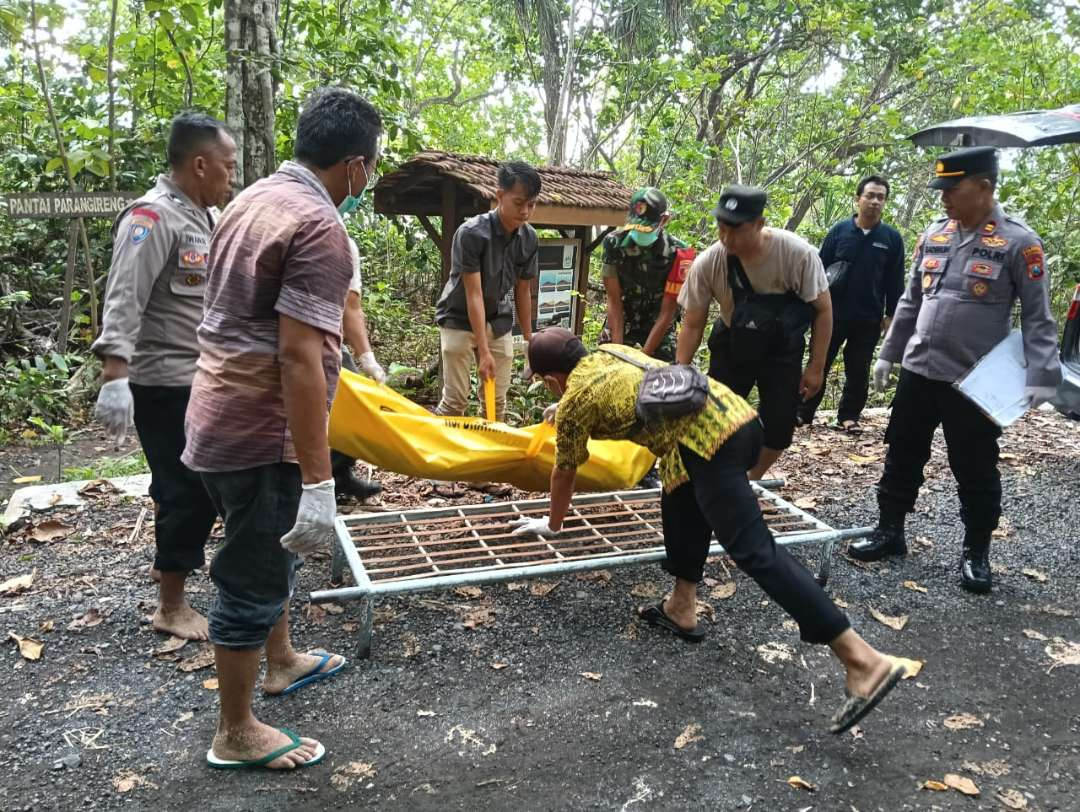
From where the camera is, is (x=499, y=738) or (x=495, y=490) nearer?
(x=499, y=738)

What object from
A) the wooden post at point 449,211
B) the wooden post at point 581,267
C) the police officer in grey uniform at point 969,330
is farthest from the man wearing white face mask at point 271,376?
the wooden post at point 581,267

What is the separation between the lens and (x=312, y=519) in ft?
6.96

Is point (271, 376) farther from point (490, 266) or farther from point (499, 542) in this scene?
point (490, 266)

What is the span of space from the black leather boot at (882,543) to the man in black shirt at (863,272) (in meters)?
1.99

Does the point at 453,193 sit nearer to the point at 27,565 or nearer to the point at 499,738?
the point at 27,565

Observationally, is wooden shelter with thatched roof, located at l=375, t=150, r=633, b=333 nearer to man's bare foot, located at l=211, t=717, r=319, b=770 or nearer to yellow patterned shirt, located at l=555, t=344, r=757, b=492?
yellow patterned shirt, located at l=555, t=344, r=757, b=492

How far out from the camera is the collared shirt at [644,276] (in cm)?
520

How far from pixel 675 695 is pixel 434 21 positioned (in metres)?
15.6

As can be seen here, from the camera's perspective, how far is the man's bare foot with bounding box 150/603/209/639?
126 inches

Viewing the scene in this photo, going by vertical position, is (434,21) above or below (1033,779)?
above

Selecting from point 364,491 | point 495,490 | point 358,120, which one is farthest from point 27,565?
point 358,120

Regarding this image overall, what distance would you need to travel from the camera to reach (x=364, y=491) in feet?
15.4

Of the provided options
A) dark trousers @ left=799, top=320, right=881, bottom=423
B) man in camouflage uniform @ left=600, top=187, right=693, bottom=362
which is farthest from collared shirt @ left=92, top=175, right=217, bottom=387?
dark trousers @ left=799, top=320, right=881, bottom=423

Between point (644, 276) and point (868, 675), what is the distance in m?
3.21
